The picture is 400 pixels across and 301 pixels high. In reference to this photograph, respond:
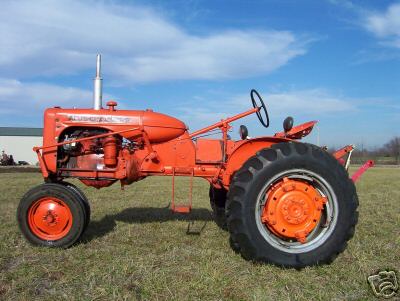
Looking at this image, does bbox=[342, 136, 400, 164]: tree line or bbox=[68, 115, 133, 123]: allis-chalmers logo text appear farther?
bbox=[342, 136, 400, 164]: tree line

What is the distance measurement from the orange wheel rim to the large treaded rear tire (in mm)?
2209

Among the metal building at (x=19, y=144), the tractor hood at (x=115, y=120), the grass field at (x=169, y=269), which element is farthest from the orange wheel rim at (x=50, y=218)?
the metal building at (x=19, y=144)

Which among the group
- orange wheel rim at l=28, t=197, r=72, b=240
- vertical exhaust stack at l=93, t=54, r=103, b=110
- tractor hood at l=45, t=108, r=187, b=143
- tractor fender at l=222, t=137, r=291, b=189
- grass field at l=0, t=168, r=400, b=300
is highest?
vertical exhaust stack at l=93, t=54, r=103, b=110

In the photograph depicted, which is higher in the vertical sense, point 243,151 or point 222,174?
point 243,151

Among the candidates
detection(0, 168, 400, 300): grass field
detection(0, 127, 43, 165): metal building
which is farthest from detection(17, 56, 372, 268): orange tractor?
detection(0, 127, 43, 165): metal building

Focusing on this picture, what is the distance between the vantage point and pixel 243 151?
572 centimetres

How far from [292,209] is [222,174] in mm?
1324

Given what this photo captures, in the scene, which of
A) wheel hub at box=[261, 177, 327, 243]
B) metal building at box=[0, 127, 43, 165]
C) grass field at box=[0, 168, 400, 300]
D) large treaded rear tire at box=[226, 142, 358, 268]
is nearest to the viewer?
grass field at box=[0, 168, 400, 300]

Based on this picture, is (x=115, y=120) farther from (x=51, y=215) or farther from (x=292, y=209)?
(x=292, y=209)

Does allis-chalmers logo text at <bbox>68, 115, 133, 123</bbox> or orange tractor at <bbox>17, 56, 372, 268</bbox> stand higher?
Answer: allis-chalmers logo text at <bbox>68, 115, 133, 123</bbox>

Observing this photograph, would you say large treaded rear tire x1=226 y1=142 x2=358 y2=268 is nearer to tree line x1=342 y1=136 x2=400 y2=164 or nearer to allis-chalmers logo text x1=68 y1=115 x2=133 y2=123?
allis-chalmers logo text x1=68 y1=115 x2=133 y2=123

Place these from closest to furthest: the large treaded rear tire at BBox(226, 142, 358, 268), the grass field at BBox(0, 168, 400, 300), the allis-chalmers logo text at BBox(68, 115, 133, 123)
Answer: the grass field at BBox(0, 168, 400, 300) < the large treaded rear tire at BBox(226, 142, 358, 268) < the allis-chalmers logo text at BBox(68, 115, 133, 123)

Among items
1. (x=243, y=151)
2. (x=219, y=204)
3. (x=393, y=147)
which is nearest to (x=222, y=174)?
(x=243, y=151)

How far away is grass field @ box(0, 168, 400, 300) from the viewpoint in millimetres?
4000
